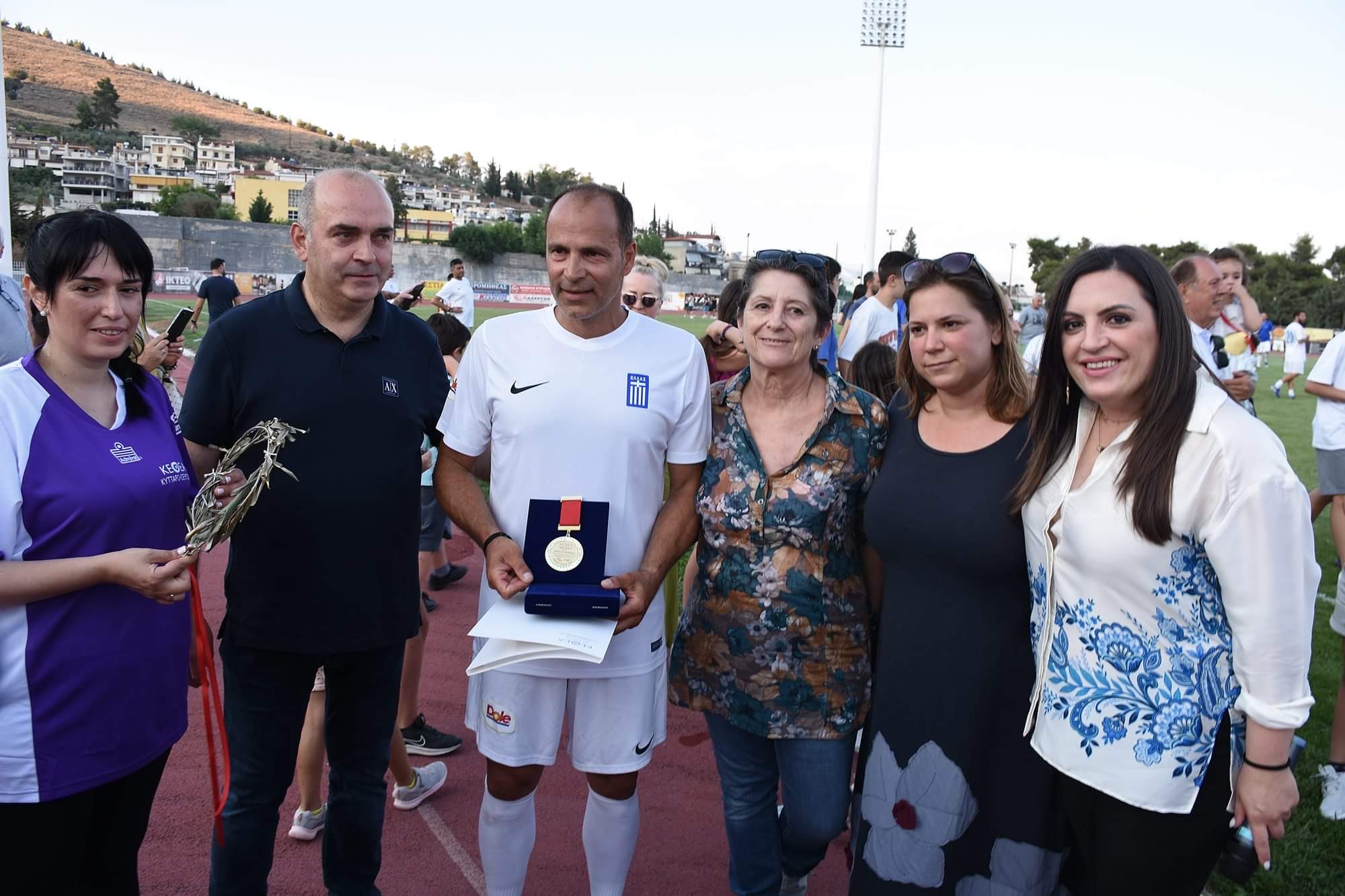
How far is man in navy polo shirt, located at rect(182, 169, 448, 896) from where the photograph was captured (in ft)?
8.72

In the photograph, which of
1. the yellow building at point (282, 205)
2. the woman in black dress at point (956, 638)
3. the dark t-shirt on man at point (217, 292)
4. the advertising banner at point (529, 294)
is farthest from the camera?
the yellow building at point (282, 205)

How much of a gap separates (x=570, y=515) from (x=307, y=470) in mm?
829

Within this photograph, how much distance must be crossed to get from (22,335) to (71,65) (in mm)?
224686

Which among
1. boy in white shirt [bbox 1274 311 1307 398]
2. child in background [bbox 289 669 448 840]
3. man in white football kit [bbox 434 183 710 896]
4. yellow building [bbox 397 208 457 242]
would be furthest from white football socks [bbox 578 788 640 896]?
yellow building [bbox 397 208 457 242]

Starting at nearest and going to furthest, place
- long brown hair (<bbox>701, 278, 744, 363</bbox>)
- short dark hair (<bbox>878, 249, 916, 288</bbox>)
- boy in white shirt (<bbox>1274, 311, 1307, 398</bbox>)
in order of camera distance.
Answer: long brown hair (<bbox>701, 278, 744, 363</bbox>), short dark hair (<bbox>878, 249, 916, 288</bbox>), boy in white shirt (<bbox>1274, 311, 1307, 398</bbox>)

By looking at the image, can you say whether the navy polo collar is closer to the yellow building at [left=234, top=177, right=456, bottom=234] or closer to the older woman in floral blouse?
the older woman in floral blouse

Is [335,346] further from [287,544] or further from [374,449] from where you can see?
[287,544]

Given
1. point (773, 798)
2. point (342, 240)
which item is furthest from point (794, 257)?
point (773, 798)

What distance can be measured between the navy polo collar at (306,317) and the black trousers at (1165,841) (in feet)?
8.21

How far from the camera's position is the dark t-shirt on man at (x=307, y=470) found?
8.70 ft

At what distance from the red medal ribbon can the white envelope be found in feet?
0.91

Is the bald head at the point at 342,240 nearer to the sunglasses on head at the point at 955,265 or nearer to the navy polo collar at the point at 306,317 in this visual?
the navy polo collar at the point at 306,317

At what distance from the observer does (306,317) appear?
2.74 metres

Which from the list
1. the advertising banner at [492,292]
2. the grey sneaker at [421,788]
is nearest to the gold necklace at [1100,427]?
the grey sneaker at [421,788]
